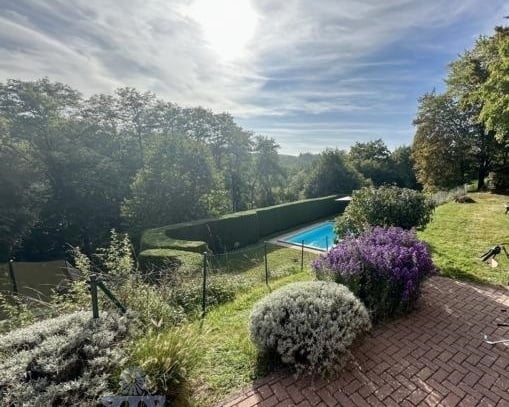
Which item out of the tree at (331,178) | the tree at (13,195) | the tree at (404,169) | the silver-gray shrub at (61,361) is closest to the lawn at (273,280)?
the silver-gray shrub at (61,361)

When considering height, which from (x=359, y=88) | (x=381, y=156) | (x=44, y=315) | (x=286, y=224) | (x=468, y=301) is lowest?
(x=286, y=224)

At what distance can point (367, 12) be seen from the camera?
5.70 metres

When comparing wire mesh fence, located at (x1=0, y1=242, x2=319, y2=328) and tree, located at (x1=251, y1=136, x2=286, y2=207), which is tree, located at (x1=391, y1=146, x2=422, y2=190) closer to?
tree, located at (x1=251, y1=136, x2=286, y2=207)

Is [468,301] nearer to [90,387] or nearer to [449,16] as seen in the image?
[90,387]

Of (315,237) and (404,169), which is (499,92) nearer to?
(315,237)

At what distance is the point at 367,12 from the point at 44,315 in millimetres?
7843

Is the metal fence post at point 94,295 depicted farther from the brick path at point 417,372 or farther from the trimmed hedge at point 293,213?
the trimmed hedge at point 293,213

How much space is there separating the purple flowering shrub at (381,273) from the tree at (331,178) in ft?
67.2

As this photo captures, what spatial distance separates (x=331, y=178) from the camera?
79.8 feet

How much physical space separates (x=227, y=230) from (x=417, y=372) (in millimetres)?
10947

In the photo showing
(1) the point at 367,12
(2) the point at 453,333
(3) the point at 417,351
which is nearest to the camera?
(3) the point at 417,351

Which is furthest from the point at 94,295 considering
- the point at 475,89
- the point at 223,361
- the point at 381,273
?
the point at 475,89

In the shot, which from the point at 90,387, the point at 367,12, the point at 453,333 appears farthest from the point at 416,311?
the point at 367,12

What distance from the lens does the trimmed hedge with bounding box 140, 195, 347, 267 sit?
877 cm
